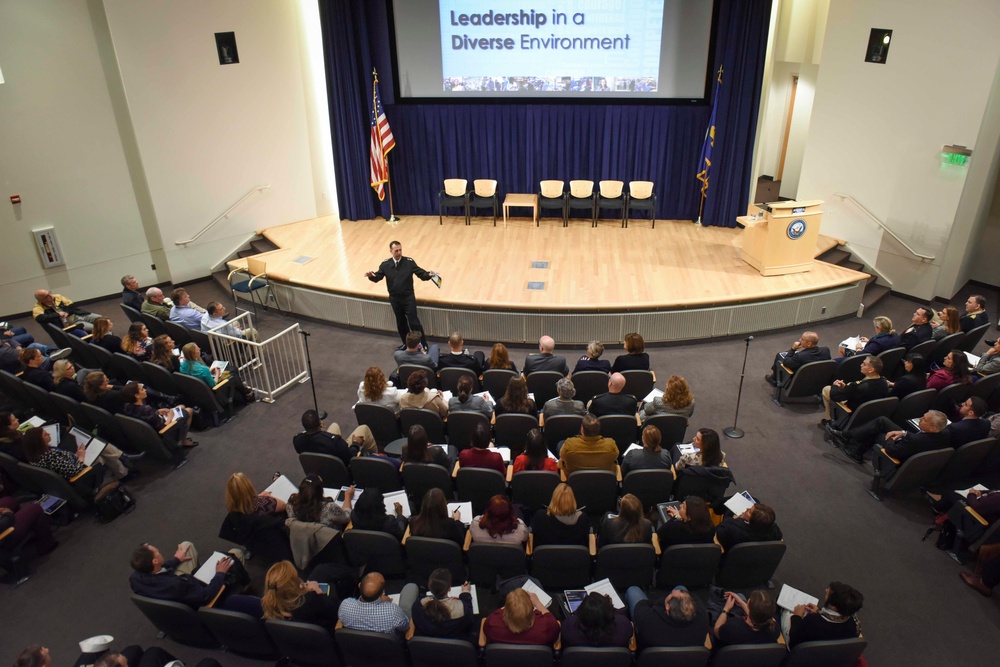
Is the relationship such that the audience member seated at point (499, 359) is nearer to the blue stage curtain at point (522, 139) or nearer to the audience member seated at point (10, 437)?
the audience member seated at point (10, 437)

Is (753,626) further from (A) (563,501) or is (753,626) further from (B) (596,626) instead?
(A) (563,501)

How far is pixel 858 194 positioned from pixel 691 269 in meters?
3.07

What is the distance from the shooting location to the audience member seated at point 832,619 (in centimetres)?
368

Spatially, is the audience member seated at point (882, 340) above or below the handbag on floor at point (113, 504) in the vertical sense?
above

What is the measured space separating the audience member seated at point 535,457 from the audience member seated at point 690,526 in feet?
3.28

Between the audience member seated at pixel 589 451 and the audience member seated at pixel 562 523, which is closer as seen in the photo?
the audience member seated at pixel 562 523

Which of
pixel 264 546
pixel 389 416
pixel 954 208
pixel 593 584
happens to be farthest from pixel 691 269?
pixel 264 546

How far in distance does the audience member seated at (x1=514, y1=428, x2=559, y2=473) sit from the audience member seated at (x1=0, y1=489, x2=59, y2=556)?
380cm

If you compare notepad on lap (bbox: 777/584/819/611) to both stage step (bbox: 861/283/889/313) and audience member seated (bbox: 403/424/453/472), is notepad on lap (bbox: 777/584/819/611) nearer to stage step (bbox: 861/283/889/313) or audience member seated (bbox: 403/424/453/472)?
audience member seated (bbox: 403/424/453/472)

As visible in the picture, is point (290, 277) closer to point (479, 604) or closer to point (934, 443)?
point (479, 604)

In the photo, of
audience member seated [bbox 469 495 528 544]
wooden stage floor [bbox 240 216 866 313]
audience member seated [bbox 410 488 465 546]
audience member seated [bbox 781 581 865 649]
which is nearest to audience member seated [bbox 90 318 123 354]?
wooden stage floor [bbox 240 216 866 313]

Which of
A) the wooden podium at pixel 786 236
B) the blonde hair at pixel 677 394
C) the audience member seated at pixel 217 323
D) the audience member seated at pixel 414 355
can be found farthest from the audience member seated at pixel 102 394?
the wooden podium at pixel 786 236

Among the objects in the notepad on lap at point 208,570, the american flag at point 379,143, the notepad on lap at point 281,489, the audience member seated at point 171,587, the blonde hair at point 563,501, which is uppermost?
the american flag at point 379,143

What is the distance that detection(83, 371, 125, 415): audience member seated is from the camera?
6086mm
